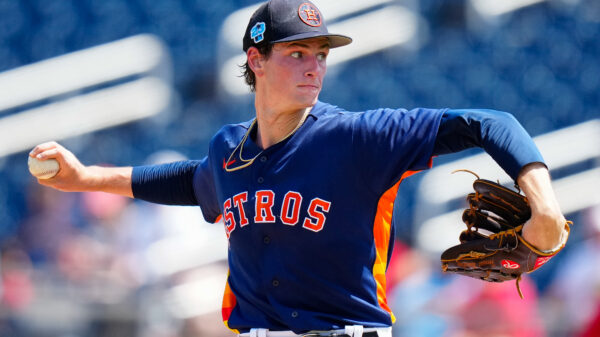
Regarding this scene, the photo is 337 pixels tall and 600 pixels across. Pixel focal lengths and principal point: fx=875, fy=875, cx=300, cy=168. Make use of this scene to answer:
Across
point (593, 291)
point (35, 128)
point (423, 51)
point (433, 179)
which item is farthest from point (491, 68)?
point (35, 128)

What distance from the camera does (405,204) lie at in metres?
7.76

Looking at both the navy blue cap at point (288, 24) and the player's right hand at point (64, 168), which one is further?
the player's right hand at point (64, 168)

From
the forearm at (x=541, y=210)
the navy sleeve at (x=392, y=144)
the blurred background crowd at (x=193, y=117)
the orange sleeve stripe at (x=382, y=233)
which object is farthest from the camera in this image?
the blurred background crowd at (x=193, y=117)

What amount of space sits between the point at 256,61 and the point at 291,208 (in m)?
0.61

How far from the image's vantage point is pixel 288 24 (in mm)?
2961

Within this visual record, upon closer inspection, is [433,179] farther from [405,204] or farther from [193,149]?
[193,149]

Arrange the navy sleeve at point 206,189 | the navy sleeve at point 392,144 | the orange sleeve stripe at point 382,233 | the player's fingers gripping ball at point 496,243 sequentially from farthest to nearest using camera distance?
the navy sleeve at point 206,189 → the orange sleeve stripe at point 382,233 → the navy sleeve at point 392,144 → the player's fingers gripping ball at point 496,243

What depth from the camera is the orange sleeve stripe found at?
2871mm

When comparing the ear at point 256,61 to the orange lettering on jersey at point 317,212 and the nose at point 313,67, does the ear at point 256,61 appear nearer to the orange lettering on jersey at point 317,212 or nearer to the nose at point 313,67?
the nose at point 313,67

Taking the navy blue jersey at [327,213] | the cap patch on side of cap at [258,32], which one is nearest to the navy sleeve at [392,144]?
the navy blue jersey at [327,213]

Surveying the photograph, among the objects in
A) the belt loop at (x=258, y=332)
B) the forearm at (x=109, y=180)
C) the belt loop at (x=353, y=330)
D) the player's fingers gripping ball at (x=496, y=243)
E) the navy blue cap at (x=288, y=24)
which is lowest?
the belt loop at (x=353, y=330)

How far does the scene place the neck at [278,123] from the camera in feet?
10.0

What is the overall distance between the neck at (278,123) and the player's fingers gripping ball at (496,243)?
2.15 feet

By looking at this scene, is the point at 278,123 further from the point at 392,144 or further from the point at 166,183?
the point at 166,183
